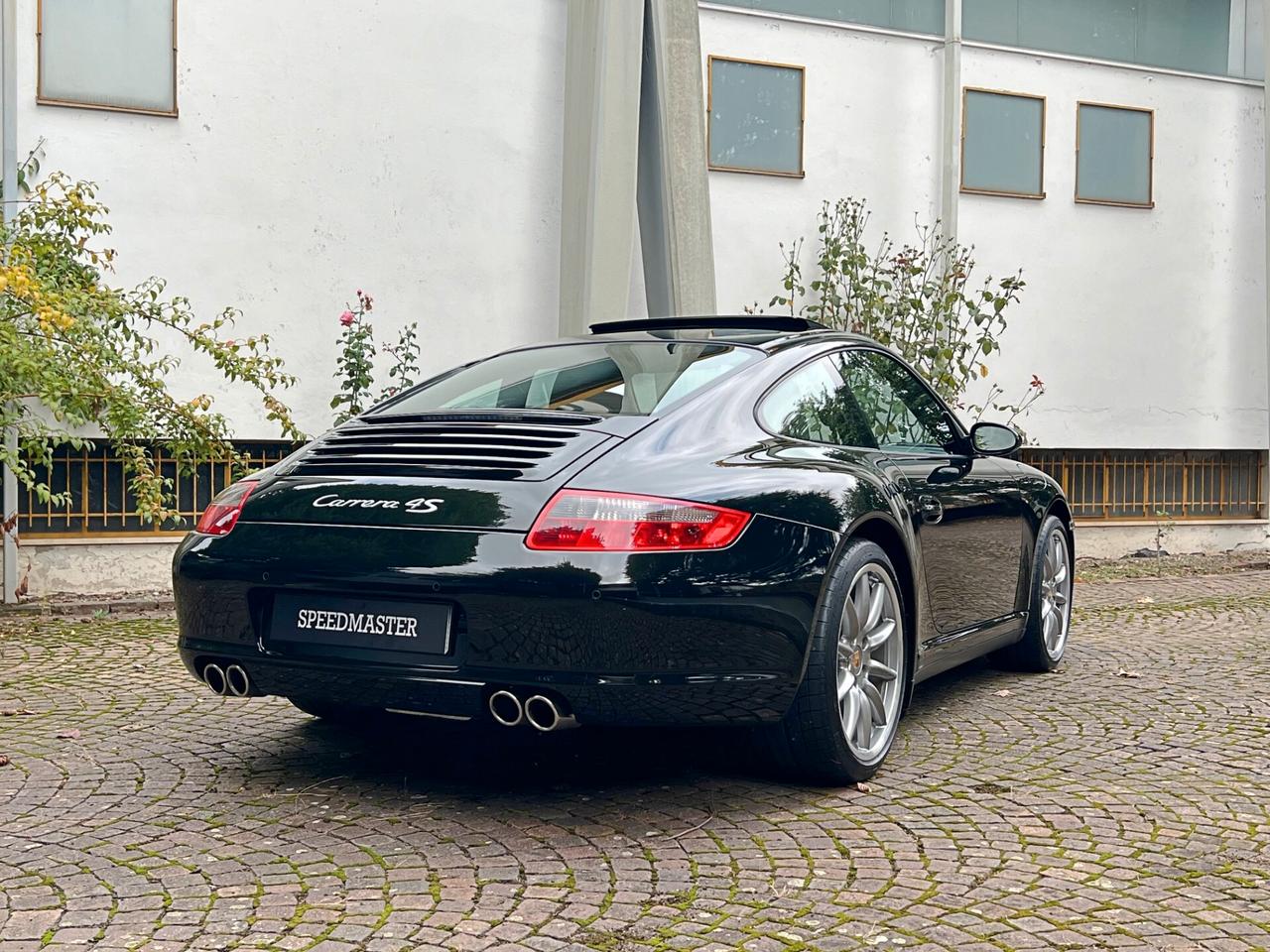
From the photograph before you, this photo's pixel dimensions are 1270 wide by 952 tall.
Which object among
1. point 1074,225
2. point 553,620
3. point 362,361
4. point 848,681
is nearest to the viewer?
point 553,620

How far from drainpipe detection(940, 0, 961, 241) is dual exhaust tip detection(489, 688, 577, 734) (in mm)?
10328

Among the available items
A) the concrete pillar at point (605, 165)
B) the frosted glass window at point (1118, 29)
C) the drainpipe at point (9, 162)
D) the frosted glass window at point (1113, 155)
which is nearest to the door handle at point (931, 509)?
the concrete pillar at point (605, 165)

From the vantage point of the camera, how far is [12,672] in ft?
21.7

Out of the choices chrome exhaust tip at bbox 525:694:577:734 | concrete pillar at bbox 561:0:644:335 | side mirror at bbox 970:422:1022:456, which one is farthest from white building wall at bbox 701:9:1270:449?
chrome exhaust tip at bbox 525:694:577:734

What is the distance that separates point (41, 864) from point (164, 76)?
25.2 feet

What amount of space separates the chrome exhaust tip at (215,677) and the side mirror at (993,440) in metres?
3.11

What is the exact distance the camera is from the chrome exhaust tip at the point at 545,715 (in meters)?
3.70

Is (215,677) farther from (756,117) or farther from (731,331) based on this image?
(756,117)

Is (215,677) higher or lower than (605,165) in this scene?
lower

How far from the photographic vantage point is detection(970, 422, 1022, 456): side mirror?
575cm

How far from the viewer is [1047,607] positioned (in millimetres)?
6523

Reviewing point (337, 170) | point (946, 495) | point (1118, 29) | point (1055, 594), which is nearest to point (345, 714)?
point (946, 495)

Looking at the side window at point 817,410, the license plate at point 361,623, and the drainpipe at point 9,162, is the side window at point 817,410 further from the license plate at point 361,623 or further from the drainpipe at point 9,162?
the drainpipe at point 9,162

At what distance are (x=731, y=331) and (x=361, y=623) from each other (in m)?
1.93
